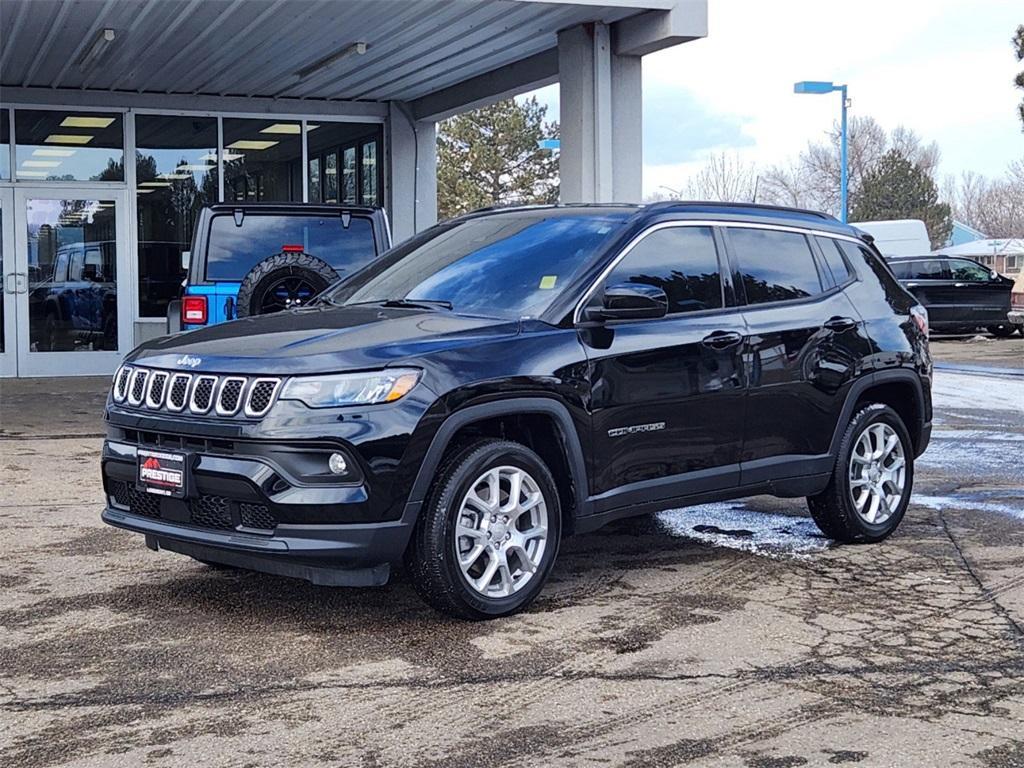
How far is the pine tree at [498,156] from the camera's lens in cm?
6488

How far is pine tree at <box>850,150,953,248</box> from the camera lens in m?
73.2

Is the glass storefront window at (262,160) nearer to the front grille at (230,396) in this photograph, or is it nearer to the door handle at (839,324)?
the door handle at (839,324)

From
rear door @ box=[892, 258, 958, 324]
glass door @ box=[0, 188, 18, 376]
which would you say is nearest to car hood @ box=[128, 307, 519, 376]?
glass door @ box=[0, 188, 18, 376]

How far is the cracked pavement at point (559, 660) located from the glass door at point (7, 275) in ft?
36.6

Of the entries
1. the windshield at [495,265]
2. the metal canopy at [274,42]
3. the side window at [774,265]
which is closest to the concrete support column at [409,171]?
the metal canopy at [274,42]

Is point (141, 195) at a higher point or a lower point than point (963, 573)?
higher

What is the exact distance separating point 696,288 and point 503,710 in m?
2.78

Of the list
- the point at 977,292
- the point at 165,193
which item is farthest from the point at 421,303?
the point at 977,292

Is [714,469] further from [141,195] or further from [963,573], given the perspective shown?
[141,195]

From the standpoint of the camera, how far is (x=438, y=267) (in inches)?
263

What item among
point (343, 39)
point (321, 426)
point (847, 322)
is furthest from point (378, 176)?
point (321, 426)

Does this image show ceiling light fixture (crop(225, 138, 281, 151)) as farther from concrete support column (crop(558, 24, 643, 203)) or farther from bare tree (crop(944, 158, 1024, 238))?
bare tree (crop(944, 158, 1024, 238))

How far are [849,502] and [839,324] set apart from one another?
94 centimetres

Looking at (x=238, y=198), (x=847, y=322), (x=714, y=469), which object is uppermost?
(x=238, y=198)
